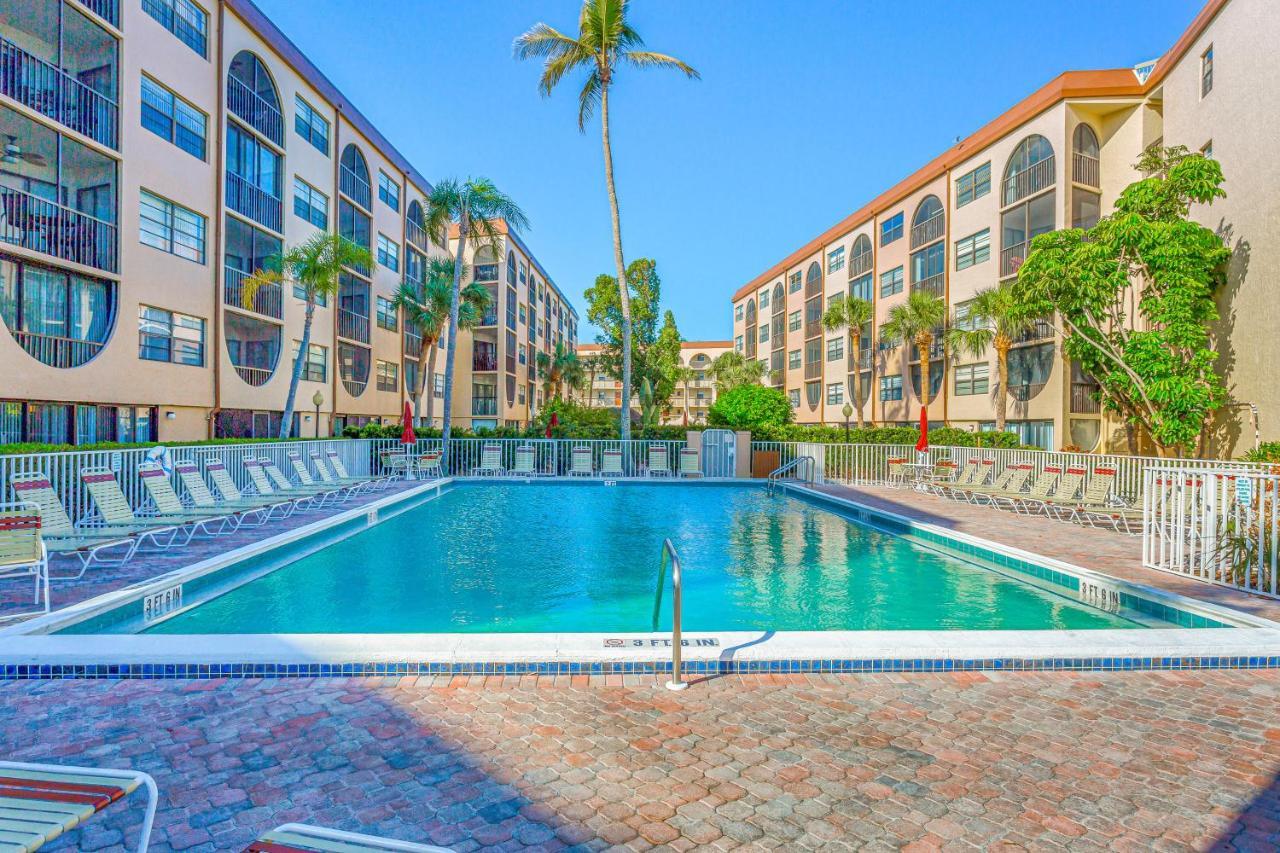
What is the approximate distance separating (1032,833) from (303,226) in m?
24.0

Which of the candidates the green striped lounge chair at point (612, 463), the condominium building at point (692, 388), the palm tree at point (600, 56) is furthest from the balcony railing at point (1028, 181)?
the condominium building at point (692, 388)

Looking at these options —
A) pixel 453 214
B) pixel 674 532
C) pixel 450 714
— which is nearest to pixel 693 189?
pixel 453 214

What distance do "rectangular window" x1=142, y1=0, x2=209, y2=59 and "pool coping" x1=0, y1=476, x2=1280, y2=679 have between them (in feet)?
52.3

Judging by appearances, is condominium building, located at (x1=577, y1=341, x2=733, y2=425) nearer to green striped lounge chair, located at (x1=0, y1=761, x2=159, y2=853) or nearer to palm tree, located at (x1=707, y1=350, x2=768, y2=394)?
palm tree, located at (x1=707, y1=350, x2=768, y2=394)

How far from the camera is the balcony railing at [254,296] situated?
57.8 feet

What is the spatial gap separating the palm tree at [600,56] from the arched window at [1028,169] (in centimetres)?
1240

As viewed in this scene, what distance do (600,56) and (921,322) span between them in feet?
51.5

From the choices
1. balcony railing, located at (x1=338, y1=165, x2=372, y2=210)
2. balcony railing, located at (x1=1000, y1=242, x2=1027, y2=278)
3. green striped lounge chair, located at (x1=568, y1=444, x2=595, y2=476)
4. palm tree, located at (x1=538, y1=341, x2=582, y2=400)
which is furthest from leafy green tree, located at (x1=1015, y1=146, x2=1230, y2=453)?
palm tree, located at (x1=538, y1=341, x2=582, y2=400)

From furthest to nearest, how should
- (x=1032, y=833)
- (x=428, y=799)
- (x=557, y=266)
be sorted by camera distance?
(x=557, y=266)
(x=428, y=799)
(x=1032, y=833)

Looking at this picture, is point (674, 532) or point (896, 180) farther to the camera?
point (896, 180)

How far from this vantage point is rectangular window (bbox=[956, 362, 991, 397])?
24.8 metres

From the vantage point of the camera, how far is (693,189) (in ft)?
123

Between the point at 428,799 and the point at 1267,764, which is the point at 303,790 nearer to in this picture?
the point at 428,799

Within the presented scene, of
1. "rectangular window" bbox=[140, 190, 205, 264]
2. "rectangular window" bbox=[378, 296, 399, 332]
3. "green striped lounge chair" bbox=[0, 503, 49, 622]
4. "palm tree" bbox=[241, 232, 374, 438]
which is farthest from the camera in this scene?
"rectangular window" bbox=[378, 296, 399, 332]
